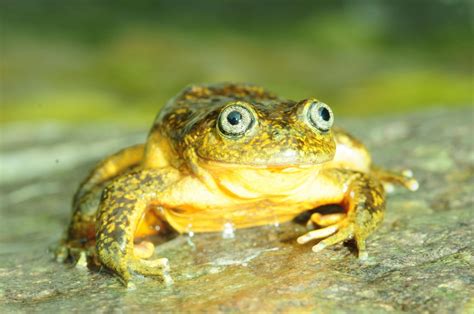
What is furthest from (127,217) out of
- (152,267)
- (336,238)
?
(336,238)

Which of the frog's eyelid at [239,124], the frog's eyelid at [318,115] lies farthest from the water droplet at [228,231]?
the frog's eyelid at [318,115]

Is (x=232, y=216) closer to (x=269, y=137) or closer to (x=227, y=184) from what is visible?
(x=227, y=184)

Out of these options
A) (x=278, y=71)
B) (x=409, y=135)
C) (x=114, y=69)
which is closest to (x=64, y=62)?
(x=114, y=69)

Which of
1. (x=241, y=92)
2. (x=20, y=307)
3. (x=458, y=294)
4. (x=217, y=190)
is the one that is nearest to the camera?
(x=458, y=294)

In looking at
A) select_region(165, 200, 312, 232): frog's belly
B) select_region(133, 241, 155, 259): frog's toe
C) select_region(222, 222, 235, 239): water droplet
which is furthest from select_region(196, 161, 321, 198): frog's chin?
select_region(133, 241, 155, 259): frog's toe

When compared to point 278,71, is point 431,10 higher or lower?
higher

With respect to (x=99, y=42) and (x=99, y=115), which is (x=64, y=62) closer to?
(x=99, y=42)
